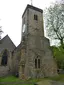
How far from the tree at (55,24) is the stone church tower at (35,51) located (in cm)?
285

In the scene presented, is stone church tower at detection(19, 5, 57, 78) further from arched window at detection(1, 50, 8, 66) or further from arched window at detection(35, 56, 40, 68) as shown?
arched window at detection(1, 50, 8, 66)

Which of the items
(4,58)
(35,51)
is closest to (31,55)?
(35,51)

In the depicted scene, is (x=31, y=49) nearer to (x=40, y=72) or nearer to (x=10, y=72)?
(x=40, y=72)

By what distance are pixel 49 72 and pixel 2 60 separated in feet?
36.3

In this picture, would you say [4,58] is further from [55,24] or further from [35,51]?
[55,24]

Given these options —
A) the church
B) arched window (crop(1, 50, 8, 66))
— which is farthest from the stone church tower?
arched window (crop(1, 50, 8, 66))

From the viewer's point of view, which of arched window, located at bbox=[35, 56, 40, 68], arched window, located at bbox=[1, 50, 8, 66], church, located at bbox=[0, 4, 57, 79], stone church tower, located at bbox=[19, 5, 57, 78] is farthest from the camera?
arched window, located at bbox=[1, 50, 8, 66]

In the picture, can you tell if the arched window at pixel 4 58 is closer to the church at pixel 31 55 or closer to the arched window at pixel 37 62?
the church at pixel 31 55

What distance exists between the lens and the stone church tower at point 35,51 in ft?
80.2

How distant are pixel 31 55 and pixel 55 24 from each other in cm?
1009

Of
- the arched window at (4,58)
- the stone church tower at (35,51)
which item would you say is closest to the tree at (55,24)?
the stone church tower at (35,51)

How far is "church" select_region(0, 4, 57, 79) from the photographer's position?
2459 cm

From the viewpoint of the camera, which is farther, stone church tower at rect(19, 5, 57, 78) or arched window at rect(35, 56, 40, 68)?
arched window at rect(35, 56, 40, 68)

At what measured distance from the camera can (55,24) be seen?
30.0m
